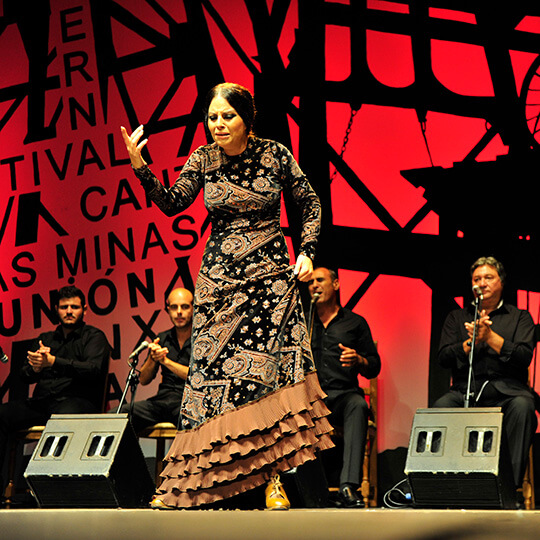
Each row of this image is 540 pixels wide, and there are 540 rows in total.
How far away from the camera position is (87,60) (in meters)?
5.76

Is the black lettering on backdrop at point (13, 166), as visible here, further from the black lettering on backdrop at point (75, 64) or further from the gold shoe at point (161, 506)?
the gold shoe at point (161, 506)

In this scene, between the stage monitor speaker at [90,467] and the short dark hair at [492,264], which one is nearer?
the stage monitor speaker at [90,467]

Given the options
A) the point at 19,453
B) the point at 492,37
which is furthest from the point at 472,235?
the point at 19,453

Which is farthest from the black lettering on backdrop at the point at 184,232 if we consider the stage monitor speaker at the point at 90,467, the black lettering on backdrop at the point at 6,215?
the stage monitor speaker at the point at 90,467

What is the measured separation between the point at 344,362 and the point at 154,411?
44.2 inches

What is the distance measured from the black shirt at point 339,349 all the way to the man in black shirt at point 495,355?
0.41 metres

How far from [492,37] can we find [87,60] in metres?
2.64

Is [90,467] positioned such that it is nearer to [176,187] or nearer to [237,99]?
[176,187]

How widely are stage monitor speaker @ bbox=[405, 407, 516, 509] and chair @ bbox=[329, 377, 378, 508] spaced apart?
2.94ft

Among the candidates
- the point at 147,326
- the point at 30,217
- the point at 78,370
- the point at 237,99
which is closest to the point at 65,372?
the point at 78,370

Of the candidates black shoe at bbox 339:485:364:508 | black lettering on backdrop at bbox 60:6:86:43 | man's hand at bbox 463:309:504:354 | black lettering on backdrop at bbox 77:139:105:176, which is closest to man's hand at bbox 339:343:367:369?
man's hand at bbox 463:309:504:354

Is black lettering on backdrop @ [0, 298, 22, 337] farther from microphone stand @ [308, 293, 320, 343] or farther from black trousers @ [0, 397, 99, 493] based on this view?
microphone stand @ [308, 293, 320, 343]

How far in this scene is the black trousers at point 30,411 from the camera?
484cm

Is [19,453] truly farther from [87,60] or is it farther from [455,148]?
[455,148]
